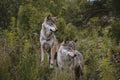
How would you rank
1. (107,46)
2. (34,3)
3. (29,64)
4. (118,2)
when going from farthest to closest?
(34,3) < (107,46) < (118,2) < (29,64)

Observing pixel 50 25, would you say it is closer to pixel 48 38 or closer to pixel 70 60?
pixel 48 38

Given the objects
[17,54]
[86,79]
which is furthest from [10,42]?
[86,79]

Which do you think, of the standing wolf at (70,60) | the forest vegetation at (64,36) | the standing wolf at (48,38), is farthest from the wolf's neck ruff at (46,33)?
the standing wolf at (70,60)

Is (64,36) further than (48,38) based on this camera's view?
Yes

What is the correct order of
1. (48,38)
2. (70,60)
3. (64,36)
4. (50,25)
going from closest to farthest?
(70,60), (50,25), (48,38), (64,36)

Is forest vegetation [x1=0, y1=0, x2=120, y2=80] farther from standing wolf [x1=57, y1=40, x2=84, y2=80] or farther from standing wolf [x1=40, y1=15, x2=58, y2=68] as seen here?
standing wolf [x1=40, y1=15, x2=58, y2=68]

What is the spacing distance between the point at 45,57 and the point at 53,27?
2.66ft

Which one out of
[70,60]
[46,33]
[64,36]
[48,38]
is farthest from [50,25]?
[64,36]

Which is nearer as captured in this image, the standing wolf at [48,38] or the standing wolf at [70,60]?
the standing wolf at [70,60]

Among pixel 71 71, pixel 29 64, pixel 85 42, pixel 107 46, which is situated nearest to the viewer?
pixel 29 64

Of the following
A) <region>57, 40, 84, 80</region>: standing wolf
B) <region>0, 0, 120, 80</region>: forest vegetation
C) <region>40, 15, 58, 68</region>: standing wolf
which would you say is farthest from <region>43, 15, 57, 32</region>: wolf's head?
<region>57, 40, 84, 80</region>: standing wolf

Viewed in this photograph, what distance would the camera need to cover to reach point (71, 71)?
979 cm

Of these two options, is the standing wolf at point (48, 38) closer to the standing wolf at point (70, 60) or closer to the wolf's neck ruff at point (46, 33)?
the wolf's neck ruff at point (46, 33)

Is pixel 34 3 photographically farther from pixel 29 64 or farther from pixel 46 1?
pixel 29 64
